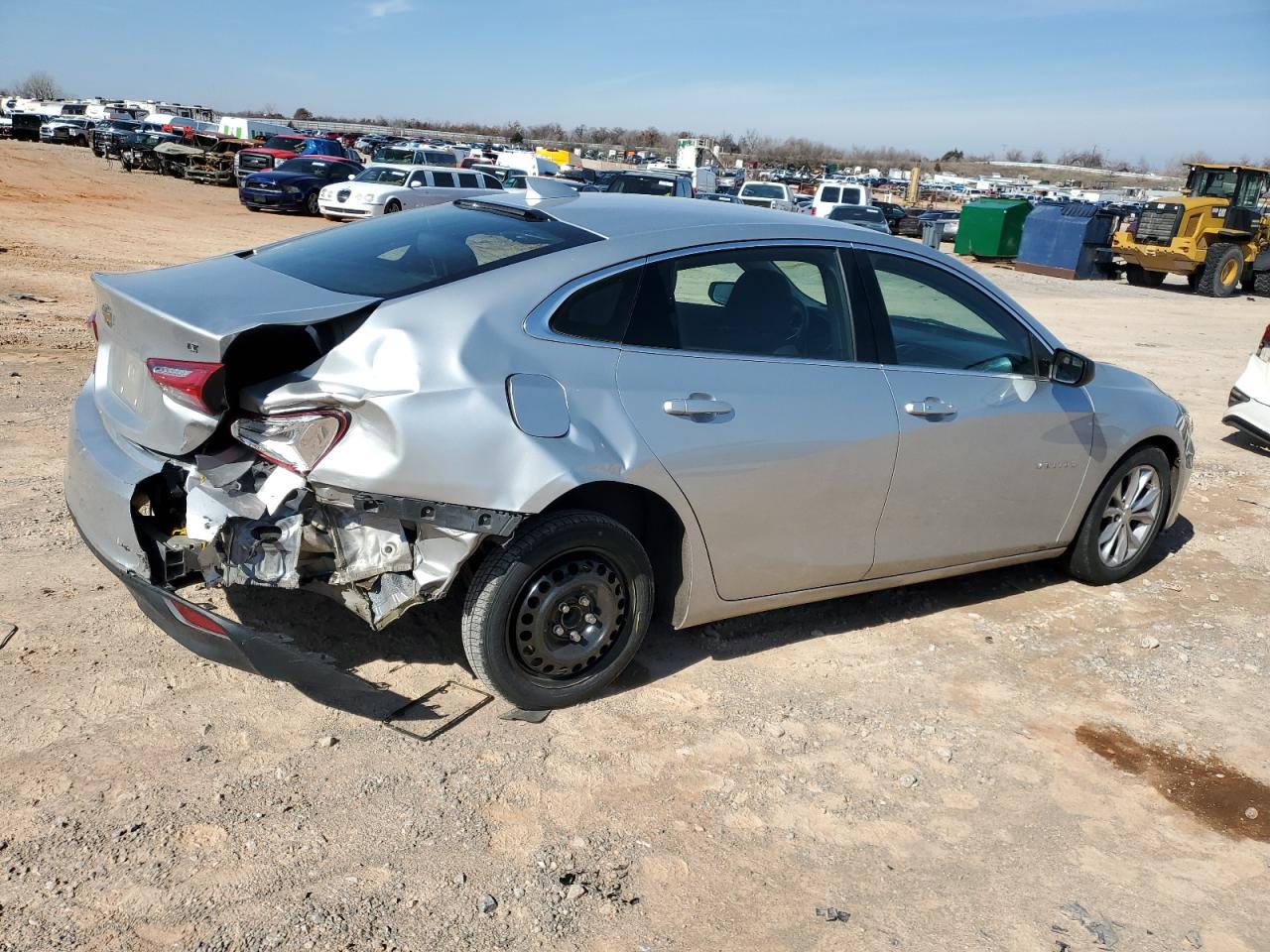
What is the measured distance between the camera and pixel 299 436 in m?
3.30

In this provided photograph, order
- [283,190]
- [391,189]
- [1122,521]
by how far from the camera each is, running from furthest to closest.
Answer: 1. [283,190]
2. [391,189]
3. [1122,521]

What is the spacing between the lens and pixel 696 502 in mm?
3748

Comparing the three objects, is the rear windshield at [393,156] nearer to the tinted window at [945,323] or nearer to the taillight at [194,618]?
Answer: the tinted window at [945,323]

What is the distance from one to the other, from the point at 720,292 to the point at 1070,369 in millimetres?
1774

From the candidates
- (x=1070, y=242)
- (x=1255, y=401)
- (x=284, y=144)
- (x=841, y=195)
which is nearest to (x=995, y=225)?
(x=1070, y=242)

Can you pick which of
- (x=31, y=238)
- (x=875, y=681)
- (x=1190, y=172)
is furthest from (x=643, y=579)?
(x=1190, y=172)

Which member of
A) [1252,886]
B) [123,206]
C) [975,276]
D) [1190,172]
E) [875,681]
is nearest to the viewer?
[1252,886]

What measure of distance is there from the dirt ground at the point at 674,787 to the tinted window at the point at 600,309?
1.34m

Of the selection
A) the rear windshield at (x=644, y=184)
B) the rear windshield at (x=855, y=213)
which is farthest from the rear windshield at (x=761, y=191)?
the rear windshield at (x=644, y=184)

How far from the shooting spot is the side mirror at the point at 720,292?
402cm

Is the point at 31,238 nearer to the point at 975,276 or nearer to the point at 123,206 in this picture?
the point at 123,206

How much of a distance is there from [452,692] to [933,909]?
1763 millimetres

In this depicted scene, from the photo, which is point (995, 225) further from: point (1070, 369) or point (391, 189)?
point (1070, 369)

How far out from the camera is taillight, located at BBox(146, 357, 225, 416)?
326 centimetres
